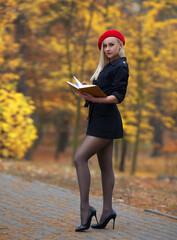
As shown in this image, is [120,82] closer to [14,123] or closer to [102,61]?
[102,61]

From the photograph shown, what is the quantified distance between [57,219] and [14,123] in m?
7.14

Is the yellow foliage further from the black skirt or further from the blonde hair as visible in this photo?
the black skirt

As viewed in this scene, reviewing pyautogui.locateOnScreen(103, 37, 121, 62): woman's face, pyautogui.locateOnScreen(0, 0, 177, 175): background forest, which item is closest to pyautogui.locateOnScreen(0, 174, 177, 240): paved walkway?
pyautogui.locateOnScreen(103, 37, 121, 62): woman's face

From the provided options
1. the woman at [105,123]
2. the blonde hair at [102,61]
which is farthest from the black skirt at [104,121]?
the blonde hair at [102,61]

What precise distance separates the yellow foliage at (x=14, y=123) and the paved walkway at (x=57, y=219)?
4648mm

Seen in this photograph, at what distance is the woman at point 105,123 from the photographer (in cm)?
411

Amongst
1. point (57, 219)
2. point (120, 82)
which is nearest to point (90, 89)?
point (120, 82)

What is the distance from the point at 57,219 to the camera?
4.66 m

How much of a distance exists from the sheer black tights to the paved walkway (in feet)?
0.89

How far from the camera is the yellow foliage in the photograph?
11.1 meters

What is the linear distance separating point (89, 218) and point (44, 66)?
14247 millimetres

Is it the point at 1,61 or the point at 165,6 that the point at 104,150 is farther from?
the point at 165,6

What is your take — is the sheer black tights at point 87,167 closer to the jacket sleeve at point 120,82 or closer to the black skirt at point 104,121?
the black skirt at point 104,121

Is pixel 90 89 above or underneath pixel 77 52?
underneath
